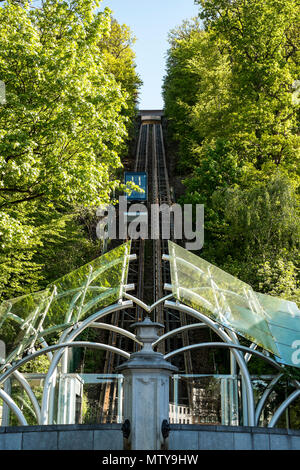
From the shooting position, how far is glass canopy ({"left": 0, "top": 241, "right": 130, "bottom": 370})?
1280 centimetres

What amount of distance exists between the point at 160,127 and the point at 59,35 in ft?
219

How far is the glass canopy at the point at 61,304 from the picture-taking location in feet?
42.0

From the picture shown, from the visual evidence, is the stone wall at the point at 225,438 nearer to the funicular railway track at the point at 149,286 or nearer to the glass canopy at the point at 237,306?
the glass canopy at the point at 237,306

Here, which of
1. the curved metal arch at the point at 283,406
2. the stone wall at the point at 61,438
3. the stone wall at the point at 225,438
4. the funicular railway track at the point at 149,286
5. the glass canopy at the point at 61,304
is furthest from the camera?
the funicular railway track at the point at 149,286

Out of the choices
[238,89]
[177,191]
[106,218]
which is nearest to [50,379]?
[238,89]

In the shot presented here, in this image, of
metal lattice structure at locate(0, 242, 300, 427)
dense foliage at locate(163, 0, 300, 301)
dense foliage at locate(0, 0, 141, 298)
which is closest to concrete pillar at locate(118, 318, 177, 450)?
metal lattice structure at locate(0, 242, 300, 427)

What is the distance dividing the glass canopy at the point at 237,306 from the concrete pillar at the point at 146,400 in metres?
3.07

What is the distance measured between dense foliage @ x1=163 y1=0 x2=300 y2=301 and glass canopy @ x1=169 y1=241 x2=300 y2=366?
7.66 metres

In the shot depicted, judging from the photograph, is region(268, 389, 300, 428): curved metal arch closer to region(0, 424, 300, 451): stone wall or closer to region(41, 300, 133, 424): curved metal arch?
region(0, 424, 300, 451): stone wall

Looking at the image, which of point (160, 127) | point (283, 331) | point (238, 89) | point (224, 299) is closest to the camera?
point (283, 331)

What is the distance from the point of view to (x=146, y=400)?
9.66 meters

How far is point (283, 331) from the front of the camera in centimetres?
1283

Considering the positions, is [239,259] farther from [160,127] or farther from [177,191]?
[160,127]

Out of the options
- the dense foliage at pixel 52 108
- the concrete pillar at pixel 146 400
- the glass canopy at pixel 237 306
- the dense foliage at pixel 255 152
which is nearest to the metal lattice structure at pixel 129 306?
the glass canopy at pixel 237 306
